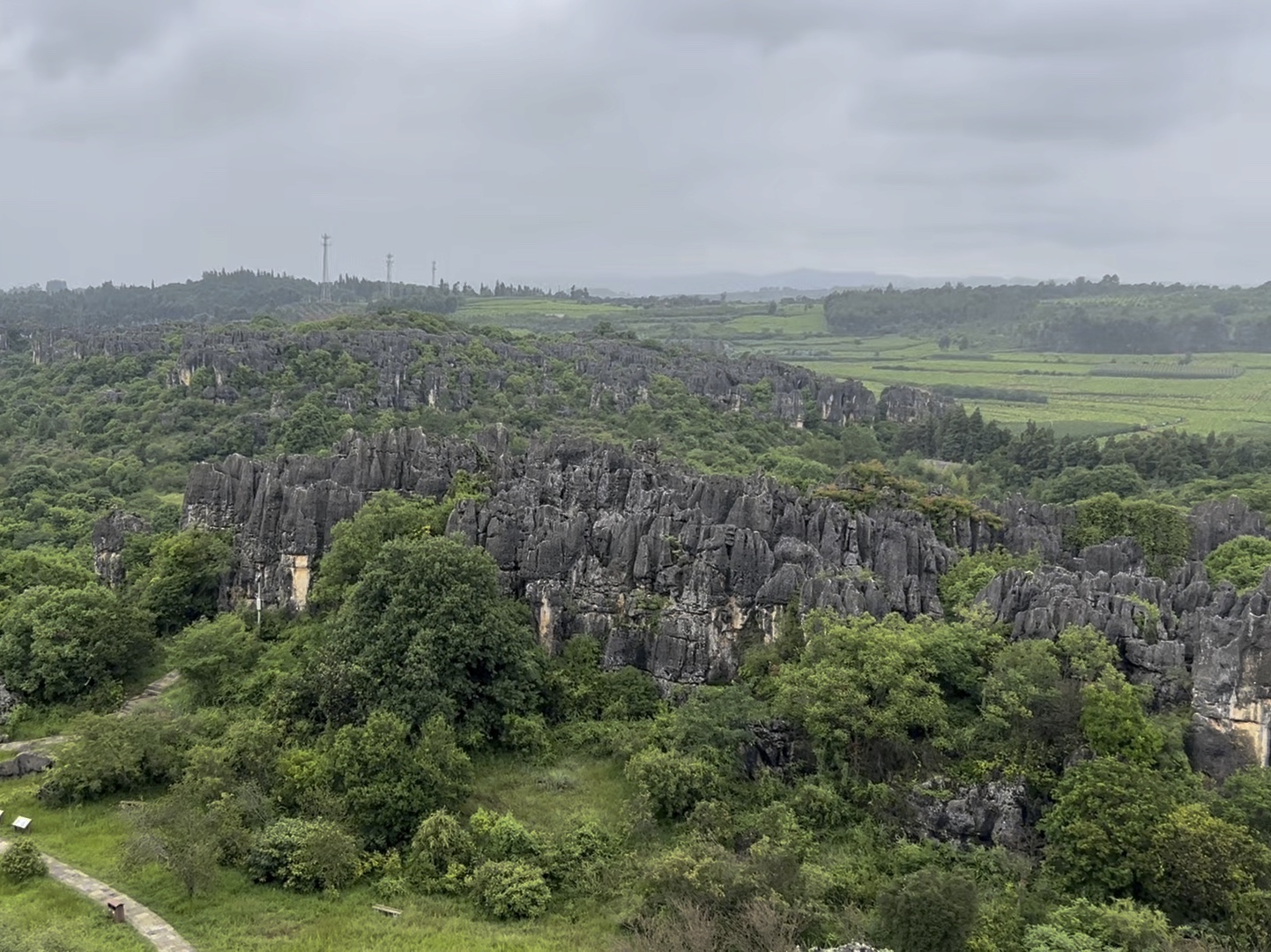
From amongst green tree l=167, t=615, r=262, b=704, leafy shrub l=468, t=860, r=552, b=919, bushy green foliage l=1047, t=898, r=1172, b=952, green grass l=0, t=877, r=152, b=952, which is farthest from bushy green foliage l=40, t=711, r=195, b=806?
bushy green foliage l=1047, t=898, r=1172, b=952

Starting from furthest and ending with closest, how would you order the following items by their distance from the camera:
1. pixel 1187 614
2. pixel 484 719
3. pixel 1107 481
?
pixel 1107 481 < pixel 484 719 < pixel 1187 614

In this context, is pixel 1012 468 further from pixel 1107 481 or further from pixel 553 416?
pixel 553 416

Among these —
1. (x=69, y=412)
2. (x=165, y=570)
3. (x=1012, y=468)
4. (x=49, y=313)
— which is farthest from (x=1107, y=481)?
(x=49, y=313)

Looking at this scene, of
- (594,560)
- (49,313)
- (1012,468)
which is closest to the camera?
(594,560)

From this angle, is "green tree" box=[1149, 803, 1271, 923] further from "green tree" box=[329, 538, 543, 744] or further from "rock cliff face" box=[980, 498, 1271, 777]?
"green tree" box=[329, 538, 543, 744]

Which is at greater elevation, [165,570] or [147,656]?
[165,570]

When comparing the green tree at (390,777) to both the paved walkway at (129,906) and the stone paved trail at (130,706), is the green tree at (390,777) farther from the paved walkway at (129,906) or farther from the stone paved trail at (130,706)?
the stone paved trail at (130,706)

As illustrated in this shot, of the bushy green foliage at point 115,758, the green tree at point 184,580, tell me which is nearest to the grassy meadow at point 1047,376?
the green tree at point 184,580
